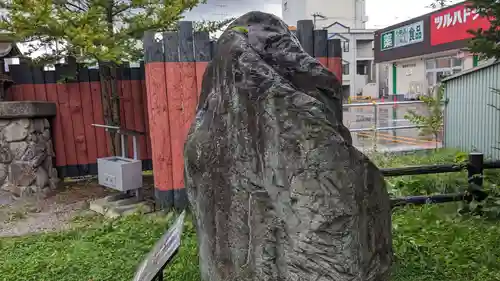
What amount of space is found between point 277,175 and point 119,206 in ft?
12.7

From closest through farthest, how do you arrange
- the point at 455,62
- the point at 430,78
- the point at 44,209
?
the point at 44,209 < the point at 455,62 < the point at 430,78

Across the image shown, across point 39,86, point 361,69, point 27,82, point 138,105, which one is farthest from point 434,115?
point 361,69

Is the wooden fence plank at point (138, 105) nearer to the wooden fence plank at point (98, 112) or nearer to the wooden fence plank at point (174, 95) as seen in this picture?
the wooden fence plank at point (98, 112)

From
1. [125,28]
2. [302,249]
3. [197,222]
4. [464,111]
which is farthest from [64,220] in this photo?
[464,111]

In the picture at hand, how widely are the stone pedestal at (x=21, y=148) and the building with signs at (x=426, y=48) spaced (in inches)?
513

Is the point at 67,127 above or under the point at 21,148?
above

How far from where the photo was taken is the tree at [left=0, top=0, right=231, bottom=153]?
509 centimetres

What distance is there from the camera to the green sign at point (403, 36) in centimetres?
2025

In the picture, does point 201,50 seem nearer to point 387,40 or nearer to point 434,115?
point 434,115

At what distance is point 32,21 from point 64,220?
2.34m

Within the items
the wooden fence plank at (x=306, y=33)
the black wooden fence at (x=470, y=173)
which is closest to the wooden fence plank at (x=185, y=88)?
the wooden fence plank at (x=306, y=33)

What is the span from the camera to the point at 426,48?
65.3ft

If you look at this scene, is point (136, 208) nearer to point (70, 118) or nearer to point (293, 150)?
point (70, 118)

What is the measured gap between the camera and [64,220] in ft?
17.1
